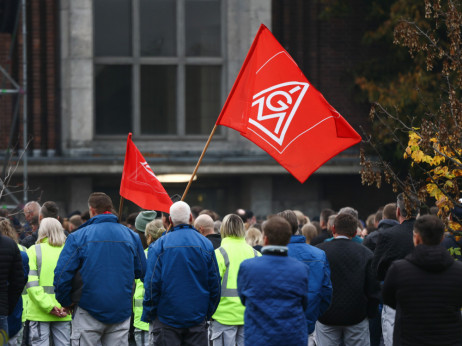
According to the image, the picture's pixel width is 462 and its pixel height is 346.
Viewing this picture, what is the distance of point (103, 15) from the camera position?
18016 mm

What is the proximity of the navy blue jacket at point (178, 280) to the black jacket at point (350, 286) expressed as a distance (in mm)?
1497

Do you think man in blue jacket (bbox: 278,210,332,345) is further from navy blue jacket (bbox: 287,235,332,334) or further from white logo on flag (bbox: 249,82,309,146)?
white logo on flag (bbox: 249,82,309,146)

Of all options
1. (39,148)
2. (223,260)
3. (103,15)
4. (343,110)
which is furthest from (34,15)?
(223,260)

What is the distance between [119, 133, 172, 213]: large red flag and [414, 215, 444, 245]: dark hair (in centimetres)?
A: 376

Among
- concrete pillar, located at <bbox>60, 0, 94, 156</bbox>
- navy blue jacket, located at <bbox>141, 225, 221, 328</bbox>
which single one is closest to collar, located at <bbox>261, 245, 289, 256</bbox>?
navy blue jacket, located at <bbox>141, 225, 221, 328</bbox>

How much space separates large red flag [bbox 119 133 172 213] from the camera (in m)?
9.96

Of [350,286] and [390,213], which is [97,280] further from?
[390,213]

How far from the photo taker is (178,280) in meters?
8.05

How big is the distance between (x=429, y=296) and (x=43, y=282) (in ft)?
15.4

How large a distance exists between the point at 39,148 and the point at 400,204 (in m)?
9.73

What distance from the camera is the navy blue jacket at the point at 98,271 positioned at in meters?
8.31

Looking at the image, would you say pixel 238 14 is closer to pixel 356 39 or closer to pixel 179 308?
pixel 356 39

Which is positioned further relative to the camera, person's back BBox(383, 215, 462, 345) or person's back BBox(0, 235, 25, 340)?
person's back BBox(0, 235, 25, 340)

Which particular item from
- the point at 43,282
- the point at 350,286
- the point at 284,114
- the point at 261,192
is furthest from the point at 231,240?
the point at 261,192
